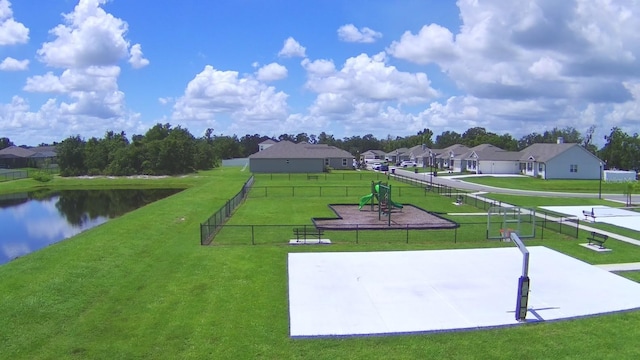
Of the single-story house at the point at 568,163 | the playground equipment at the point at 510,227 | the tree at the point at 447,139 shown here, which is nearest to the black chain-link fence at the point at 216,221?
Result: the playground equipment at the point at 510,227

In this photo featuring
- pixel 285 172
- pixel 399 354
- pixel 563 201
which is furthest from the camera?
pixel 285 172

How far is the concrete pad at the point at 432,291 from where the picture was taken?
45.7 ft

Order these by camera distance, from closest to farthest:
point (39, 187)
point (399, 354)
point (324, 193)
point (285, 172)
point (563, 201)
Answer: point (399, 354) < point (563, 201) < point (324, 193) < point (39, 187) < point (285, 172)

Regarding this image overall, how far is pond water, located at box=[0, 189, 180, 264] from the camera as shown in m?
31.0

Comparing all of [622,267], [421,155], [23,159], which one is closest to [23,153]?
[23,159]

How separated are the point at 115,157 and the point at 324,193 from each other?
55.0m

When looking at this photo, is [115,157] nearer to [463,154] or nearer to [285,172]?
[285,172]

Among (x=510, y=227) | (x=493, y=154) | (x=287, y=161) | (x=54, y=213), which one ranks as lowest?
(x=54, y=213)

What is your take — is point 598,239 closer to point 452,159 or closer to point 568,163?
point 568,163

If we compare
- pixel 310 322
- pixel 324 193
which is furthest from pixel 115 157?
pixel 310 322

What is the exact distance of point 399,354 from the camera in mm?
11867

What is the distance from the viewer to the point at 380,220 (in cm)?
3184

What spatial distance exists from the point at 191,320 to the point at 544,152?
7378 cm

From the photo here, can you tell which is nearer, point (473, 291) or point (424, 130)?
point (473, 291)
